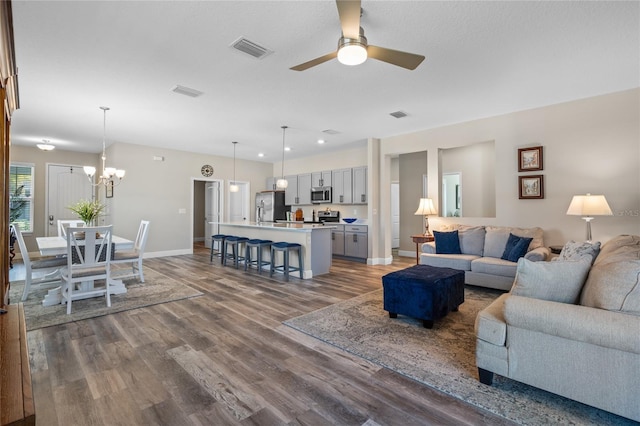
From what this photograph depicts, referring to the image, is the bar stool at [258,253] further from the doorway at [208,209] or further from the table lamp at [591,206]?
the table lamp at [591,206]

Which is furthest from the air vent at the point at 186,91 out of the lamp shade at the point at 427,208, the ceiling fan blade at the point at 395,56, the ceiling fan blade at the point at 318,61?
the lamp shade at the point at 427,208

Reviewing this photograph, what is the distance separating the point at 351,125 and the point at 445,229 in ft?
8.33

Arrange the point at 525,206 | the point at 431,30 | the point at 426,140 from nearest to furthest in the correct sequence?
the point at 431,30
the point at 525,206
the point at 426,140

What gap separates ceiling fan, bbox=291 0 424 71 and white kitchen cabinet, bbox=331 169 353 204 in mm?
5136

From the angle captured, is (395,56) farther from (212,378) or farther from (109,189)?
(109,189)

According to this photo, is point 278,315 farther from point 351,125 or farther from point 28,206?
point 28,206

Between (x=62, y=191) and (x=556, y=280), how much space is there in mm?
10087

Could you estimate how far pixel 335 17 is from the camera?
252 cm

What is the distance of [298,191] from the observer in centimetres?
897

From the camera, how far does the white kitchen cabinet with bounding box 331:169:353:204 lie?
25.2ft

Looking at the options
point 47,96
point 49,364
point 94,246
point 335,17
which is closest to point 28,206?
point 47,96

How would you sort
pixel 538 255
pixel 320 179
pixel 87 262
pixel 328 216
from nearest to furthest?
pixel 87 262
pixel 538 255
pixel 328 216
pixel 320 179

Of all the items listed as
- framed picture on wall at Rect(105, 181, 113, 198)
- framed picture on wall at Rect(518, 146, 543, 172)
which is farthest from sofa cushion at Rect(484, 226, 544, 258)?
framed picture on wall at Rect(105, 181, 113, 198)

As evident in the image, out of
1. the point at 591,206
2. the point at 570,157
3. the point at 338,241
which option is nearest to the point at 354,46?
the point at 591,206
